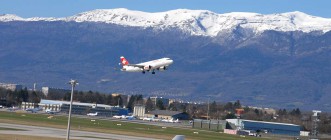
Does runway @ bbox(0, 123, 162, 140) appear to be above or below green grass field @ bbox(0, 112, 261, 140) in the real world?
below

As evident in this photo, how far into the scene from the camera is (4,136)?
3844 inches

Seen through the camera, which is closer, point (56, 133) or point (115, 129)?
point (56, 133)

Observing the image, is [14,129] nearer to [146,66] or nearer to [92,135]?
[92,135]

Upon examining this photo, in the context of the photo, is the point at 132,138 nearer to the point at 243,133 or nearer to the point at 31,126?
the point at 31,126

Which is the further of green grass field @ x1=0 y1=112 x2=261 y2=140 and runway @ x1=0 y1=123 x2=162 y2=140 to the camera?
green grass field @ x1=0 y1=112 x2=261 y2=140

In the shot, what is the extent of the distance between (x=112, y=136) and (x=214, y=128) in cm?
8237

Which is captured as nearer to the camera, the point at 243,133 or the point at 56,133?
the point at 56,133

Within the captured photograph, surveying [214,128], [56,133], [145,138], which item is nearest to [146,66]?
[145,138]

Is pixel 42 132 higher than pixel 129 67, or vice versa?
pixel 129 67

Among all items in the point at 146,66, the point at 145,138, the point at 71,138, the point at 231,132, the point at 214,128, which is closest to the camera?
the point at 71,138

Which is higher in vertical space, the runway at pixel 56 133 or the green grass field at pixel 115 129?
the green grass field at pixel 115 129

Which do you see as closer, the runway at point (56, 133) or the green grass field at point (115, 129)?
the runway at point (56, 133)

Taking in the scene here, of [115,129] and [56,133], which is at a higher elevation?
[115,129]

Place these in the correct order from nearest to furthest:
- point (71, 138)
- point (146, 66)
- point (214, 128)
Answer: point (71, 138)
point (146, 66)
point (214, 128)
